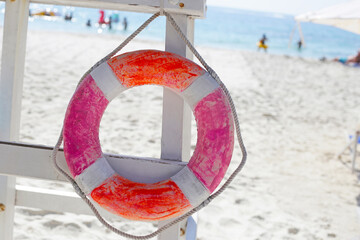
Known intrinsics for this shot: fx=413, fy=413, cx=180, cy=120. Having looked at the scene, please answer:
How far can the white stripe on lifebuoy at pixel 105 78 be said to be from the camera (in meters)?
1.24

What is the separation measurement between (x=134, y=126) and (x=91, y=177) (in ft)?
10.9

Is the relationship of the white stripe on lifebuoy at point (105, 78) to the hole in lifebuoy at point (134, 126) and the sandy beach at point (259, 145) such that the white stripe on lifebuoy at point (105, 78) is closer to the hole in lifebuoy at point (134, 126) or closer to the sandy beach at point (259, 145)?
the sandy beach at point (259, 145)

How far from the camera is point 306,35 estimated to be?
34250 millimetres

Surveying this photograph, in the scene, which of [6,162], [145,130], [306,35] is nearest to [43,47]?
[145,130]

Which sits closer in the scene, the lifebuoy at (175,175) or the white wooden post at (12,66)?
the lifebuoy at (175,175)

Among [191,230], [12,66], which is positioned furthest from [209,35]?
[191,230]

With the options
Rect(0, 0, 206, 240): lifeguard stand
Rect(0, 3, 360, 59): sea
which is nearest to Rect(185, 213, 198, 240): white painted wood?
Rect(0, 0, 206, 240): lifeguard stand

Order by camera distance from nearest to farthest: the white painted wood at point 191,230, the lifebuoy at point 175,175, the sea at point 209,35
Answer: the lifebuoy at point 175,175 → the white painted wood at point 191,230 → the sea at point 209,35

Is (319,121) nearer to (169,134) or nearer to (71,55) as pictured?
(169,134)

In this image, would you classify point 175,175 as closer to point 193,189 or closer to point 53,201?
point 193,189

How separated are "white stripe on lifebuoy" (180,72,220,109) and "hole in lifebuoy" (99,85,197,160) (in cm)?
251

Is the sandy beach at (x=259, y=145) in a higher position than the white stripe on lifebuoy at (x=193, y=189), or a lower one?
lower

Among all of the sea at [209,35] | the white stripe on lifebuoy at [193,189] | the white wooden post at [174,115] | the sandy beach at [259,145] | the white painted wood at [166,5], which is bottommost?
the sandy beach at [259,145]

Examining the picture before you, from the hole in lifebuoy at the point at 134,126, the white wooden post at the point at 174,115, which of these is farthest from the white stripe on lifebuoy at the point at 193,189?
the hole in lifebuoy at the point at 134,126
